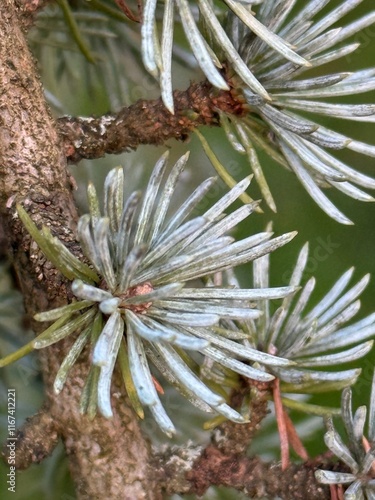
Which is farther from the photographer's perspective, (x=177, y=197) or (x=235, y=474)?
(x=177, y=197)

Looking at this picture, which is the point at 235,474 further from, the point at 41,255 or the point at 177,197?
the point at 177,197

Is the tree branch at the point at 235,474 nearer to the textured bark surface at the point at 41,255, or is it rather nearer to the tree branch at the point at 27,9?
the textured bark surface at the point at 41,255

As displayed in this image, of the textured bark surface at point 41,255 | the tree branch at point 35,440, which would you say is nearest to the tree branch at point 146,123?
the textured bark surface at point 41,255

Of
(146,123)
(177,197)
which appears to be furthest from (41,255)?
(177,197)

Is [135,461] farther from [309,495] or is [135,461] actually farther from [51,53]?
[51,53]

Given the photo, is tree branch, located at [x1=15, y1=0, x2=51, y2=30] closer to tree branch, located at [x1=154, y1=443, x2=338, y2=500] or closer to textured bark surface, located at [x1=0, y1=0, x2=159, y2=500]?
textured bark surface, located at [x1=0, y1=0, x2=159, y2=500]

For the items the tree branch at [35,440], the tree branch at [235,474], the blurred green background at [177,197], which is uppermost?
the blurred green background at [177,197]
